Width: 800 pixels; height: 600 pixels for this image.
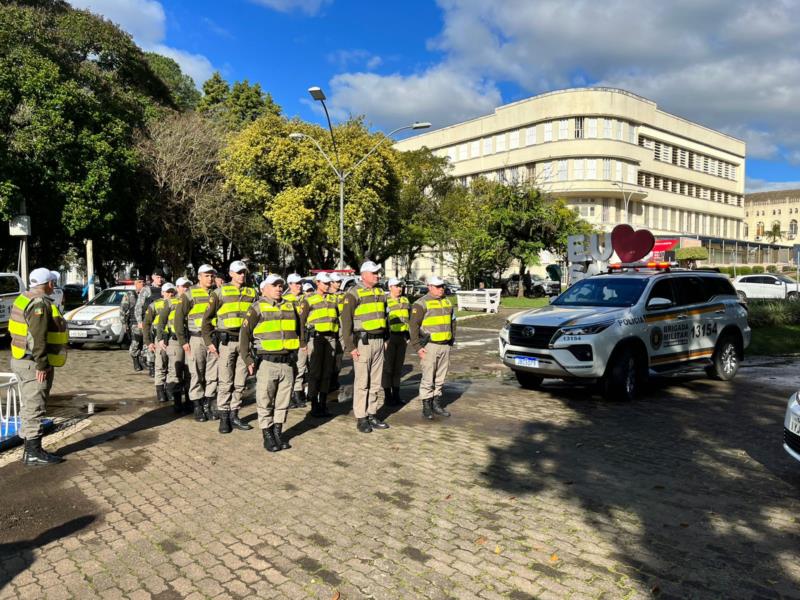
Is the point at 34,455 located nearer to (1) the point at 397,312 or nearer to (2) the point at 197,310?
(2) the point at 197,310

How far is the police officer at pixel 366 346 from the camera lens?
718cm

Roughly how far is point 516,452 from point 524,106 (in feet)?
218

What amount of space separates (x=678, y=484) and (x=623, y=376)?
332 cm

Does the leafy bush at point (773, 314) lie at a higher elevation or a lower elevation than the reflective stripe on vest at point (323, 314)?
lower

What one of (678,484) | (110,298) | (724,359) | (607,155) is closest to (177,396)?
(678,484)

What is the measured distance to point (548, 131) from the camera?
6562cm

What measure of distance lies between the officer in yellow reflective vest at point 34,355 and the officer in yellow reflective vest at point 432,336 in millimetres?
3955

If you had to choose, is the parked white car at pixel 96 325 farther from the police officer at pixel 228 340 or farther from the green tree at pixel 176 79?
the green tree at pixel 176 79

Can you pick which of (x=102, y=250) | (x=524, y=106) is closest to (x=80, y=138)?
(x=102, y=250)

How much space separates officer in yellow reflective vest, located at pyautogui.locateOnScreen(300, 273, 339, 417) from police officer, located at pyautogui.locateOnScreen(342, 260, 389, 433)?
0.82 meters

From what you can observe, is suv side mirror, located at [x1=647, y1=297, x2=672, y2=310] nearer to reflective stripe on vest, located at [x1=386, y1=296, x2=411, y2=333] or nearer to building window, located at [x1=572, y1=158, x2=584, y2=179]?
reflective stripe on vest, located at [x1=386, y1=296, x2=411, y2=333]

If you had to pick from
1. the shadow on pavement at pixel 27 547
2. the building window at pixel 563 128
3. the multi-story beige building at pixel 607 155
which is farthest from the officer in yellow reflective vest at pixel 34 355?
the building window at pixel 563 128

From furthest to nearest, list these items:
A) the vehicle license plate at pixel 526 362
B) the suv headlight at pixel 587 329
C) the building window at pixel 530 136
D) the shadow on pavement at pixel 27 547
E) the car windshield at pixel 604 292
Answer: the building window at pixel 530 136, the car windshield at pixel 604 292, the vehicle license plate at pixel 526 362, the suv headlight at pixel 587 329, the shadow on pavement at pixel 27 547

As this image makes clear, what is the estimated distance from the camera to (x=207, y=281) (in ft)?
26.5
